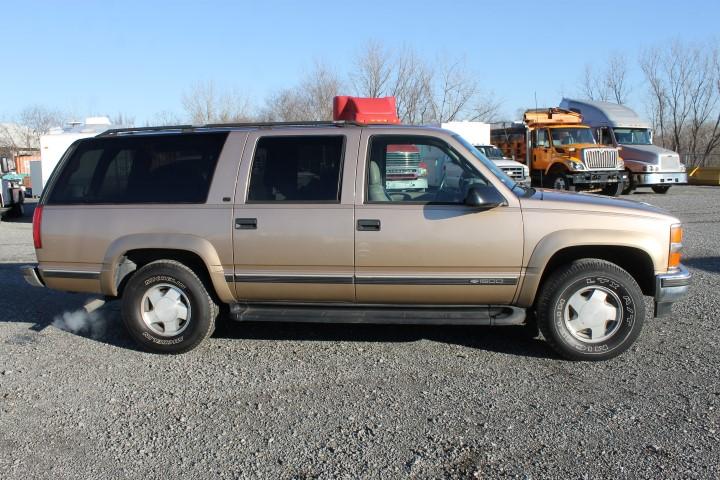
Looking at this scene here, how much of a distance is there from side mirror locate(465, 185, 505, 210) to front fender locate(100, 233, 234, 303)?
2033 mm

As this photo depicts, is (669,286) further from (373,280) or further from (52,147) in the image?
(52,147)

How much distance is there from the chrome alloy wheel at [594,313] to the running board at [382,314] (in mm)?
377

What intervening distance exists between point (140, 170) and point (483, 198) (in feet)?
9.27

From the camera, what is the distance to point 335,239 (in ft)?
15.4

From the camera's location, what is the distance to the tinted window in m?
4.82

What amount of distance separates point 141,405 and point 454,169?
2846mm

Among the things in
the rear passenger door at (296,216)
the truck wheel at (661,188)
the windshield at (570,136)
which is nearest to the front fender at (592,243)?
the rear passenger door at (296,216)

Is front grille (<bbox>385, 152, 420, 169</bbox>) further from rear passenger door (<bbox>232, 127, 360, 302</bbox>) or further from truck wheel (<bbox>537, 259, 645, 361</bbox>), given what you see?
truck wheel (<bbox>537, 259, 645, 361</bbox>)

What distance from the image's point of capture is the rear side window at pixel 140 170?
500 cm

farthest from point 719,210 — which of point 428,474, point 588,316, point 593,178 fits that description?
point 428,474

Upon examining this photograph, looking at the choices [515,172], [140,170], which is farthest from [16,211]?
[515,172]

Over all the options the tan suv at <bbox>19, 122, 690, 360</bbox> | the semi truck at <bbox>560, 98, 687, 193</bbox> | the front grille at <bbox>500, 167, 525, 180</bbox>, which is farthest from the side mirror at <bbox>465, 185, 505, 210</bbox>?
the semi truck at <bbox>560, 98, 687, 193</bbox>

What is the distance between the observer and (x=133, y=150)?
520 centimetres

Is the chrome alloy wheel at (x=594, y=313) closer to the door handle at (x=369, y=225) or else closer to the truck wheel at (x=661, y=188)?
the door handle at (x=369, y=225)
